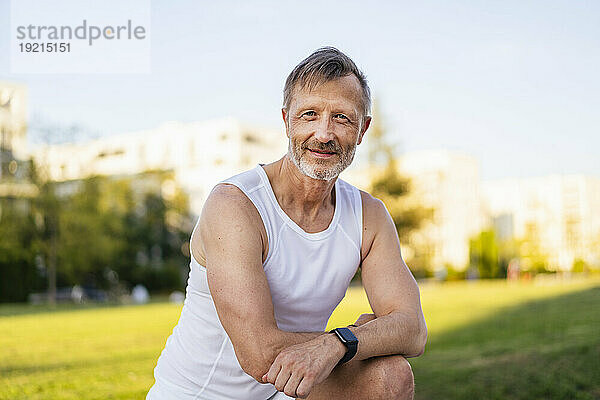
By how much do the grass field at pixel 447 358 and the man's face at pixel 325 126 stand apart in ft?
12.0

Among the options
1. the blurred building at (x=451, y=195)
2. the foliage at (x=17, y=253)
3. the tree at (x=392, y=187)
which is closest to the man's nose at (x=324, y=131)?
the foliage at (x=17, y=253)

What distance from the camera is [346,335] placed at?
75.2 inches

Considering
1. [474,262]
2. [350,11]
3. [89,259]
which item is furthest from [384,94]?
[89,259]

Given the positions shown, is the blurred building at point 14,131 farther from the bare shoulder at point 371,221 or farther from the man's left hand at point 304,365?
the man's left hand at point 304,365

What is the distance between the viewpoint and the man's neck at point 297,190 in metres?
2.18

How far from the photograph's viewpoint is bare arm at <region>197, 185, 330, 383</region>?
1.88 m

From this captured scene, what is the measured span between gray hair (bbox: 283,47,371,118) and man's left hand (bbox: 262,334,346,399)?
77 cm

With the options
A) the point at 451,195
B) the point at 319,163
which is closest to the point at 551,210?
the point at 451,195

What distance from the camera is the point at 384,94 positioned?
47031 millimetres

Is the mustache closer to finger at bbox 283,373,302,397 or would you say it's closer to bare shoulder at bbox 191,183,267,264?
bare shoulder at bbox 191,183,267,264

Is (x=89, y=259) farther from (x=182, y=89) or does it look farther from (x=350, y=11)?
(x=182, y=89)

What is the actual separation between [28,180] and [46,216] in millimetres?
1608

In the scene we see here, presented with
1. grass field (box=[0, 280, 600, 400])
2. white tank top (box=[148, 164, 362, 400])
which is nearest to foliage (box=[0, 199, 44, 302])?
grass field (box=[0, 280, 600, 400])

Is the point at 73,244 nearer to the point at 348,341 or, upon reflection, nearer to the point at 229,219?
the point at 229,219
